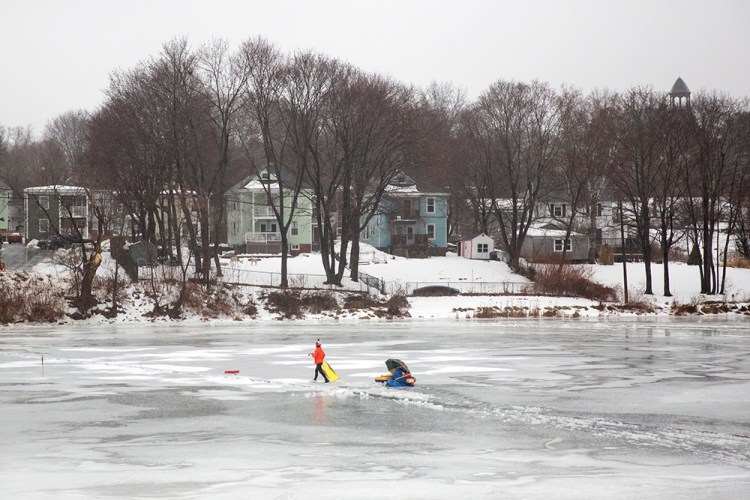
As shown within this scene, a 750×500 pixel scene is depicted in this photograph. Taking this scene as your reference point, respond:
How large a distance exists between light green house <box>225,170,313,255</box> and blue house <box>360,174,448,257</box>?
6.08 metres

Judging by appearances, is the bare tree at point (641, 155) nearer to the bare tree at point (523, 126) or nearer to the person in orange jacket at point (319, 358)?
the bare tree at point (523, 126)

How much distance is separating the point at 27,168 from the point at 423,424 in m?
128

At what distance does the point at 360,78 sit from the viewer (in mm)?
60406

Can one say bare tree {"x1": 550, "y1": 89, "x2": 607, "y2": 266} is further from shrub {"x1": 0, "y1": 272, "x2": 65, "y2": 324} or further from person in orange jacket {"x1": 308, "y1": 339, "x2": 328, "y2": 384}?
person in orange jacket {"x1": 308, "y1": 339, "x2": 328, "y2": 384}

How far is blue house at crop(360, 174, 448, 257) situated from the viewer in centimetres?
9075

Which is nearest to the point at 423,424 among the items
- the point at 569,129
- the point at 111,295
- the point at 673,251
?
the point at 111,295

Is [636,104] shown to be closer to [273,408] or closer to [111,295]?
[111,295]

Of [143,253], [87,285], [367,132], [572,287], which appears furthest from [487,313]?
[87,285]

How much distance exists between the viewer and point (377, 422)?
61.0ft

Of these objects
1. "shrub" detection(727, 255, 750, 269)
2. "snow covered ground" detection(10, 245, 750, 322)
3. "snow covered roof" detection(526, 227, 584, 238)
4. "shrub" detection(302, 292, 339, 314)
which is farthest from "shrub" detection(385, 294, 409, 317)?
"snow covered roof" detection(526, 227, 584, 238)

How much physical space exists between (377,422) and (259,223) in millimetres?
71579

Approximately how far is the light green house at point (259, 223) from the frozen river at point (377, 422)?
2040 inches

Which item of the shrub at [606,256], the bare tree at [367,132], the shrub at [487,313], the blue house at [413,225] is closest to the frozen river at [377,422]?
the shrub at [487,313]

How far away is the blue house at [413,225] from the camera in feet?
298
